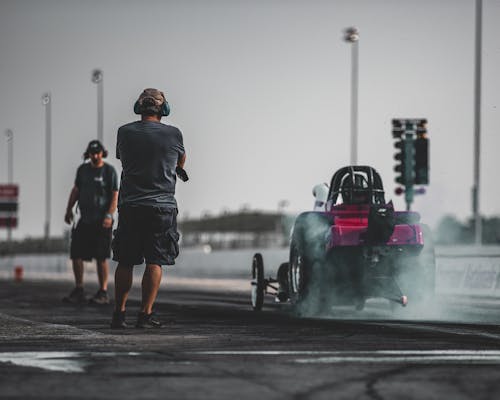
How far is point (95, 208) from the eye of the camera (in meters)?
14.7

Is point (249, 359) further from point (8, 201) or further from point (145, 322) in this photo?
point (8, 201)

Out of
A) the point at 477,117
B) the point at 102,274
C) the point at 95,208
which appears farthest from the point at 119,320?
the point at 477,117

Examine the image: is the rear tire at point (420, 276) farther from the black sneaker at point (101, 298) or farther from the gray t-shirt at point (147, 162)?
the black sneaker at point (101, 298)

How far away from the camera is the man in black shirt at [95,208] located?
14688 mm

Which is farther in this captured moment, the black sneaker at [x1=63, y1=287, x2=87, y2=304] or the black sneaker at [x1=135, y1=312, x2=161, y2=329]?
the black sneaker at [x1=63, y1=287, x2=87, y2=304]

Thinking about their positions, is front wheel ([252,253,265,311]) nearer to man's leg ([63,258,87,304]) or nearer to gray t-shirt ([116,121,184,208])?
man's leg ([63,258,87,304])

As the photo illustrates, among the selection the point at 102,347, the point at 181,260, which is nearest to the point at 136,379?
the point at 102,347

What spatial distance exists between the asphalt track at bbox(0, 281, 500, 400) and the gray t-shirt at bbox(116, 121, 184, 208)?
1.05m

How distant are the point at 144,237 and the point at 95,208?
5.25 m

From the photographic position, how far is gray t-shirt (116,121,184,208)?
9602 mm

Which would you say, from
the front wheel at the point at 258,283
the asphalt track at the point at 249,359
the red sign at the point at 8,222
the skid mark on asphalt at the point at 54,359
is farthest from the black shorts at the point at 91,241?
the red sign at the point at 8,222

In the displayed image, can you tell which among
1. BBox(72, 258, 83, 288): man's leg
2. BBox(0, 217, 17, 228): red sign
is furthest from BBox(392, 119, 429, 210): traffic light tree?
BBox(0, 217, 17, 228): red sign

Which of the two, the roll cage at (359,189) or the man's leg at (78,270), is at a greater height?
the roll cage at (359,189)

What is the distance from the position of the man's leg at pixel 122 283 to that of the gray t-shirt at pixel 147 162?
0.51 m
